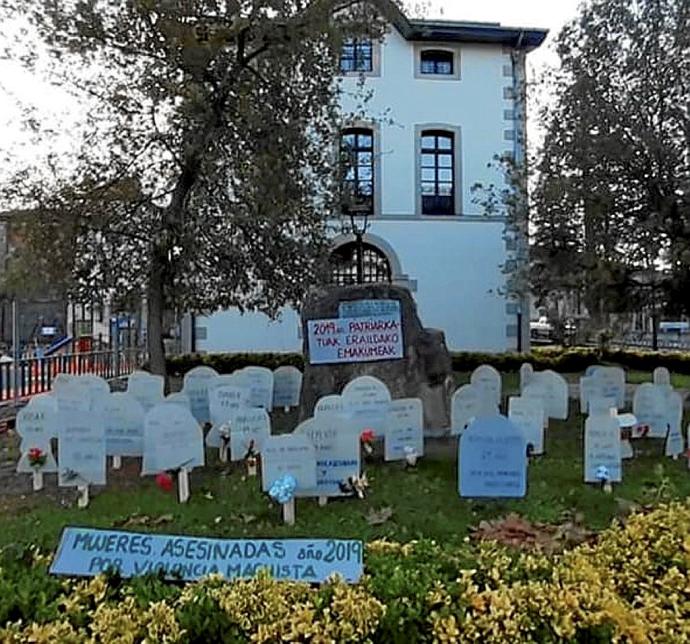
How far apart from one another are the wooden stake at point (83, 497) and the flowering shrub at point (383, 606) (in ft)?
8.64

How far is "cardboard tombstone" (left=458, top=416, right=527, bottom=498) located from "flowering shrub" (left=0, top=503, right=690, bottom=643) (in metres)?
2.33

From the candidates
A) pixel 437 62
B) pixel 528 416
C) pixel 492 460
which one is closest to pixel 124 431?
pixel 492 460

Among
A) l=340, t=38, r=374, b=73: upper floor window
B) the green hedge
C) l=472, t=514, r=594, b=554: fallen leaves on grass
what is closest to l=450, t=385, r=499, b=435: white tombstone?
l=472, t=514, r=594, b=554: fallen leaves on grass

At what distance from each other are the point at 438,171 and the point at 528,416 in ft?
42.6

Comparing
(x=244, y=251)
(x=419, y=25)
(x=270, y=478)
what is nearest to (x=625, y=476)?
(x=270, y=478)

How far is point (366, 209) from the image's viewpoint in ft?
57.7

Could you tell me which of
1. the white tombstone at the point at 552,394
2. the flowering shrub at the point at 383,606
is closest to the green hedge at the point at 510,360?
the white tombstone at the point at 552,394

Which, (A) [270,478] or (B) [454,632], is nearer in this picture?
(B) [454,632]

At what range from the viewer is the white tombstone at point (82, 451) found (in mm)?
5258

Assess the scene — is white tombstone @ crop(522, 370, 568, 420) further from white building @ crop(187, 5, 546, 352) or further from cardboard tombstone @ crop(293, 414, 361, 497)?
white building @ crop(187, 5, 546, 352)

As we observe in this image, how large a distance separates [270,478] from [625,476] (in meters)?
2.74

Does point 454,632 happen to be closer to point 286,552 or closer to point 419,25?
point 286,552

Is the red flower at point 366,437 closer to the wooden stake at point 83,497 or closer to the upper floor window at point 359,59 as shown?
the wooden stake at point 83,497

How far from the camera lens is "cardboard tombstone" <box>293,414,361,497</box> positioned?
4996 millimetres
